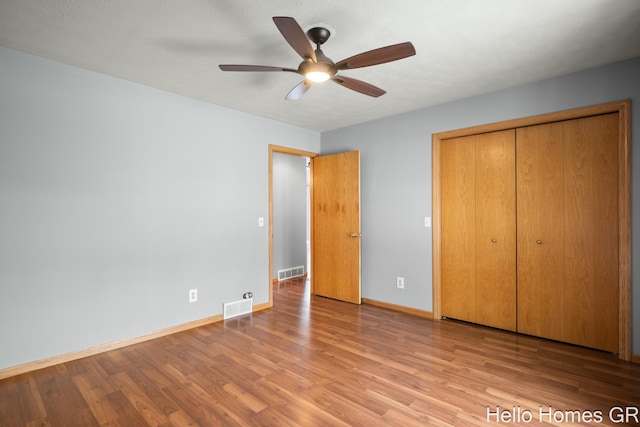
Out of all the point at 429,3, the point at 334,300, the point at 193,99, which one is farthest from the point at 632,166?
the point at 193,99

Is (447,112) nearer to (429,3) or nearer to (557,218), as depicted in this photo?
(557,218)

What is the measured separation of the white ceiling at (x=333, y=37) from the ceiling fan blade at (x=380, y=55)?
0.91ft

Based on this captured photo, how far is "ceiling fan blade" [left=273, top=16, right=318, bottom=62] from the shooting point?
1.53 meters

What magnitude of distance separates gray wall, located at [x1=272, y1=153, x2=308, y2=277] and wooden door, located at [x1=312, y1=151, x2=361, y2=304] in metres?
1.08

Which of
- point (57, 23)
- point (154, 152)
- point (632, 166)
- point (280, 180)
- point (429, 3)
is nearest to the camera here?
point (429, 3)

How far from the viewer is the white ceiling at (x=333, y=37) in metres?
1.86

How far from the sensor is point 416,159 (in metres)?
3.78

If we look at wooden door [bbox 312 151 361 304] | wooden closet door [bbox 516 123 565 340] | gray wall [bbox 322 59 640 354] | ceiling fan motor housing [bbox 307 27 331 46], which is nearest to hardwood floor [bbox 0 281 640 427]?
wooden closet door [bbox 516 123 565 340]

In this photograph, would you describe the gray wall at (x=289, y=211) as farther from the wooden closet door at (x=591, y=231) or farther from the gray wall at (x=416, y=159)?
the wooden closet door at (x=591, y=231)

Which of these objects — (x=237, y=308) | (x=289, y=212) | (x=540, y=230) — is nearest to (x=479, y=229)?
(x=540, y=230)

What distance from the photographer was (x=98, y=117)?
2.73m

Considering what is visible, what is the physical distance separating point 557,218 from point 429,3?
2.26 m

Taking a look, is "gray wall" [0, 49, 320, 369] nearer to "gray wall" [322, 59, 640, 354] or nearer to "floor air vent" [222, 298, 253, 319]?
"floor air vent" [222, 298, 253, 319]

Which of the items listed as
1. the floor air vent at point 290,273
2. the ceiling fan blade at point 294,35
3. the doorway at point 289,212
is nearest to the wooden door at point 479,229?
the ceiling fan blade at point 294,35
